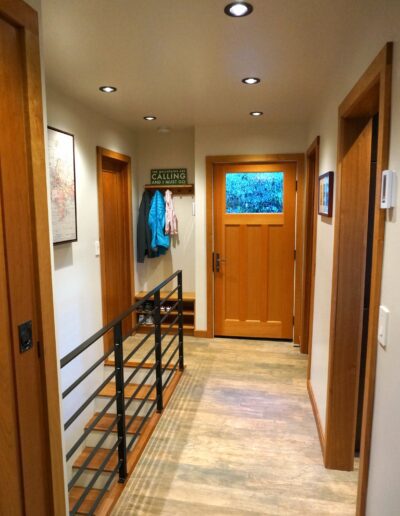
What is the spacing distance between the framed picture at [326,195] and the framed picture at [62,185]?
6.14ft

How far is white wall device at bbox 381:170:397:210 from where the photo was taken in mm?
1190

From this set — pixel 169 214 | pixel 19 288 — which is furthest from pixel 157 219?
pixel 19 288

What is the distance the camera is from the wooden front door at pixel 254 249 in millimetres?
4055

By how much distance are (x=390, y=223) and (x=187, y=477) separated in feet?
5.93

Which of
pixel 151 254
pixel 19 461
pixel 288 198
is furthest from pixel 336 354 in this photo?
pixel 151 254

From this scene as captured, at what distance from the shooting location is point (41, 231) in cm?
127

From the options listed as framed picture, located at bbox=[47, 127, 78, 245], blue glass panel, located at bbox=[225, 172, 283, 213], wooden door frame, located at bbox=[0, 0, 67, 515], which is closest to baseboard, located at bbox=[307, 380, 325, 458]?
wooden door frame, located at bbox=[0, 0, 67, 515]

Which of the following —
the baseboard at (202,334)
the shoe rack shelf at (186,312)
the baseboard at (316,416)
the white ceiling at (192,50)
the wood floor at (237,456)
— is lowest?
the wood floor at (237,456)

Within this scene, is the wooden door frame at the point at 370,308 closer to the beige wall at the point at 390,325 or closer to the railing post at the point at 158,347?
the beige wall at the point at 390,325

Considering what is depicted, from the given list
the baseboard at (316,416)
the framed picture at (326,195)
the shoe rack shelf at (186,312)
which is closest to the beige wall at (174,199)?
the shoe rack shelf at (186,312)

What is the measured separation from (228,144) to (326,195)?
1880mm

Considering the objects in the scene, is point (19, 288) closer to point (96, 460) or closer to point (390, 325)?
point (390, 325)

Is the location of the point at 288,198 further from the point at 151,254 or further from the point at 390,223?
the point at 390,223

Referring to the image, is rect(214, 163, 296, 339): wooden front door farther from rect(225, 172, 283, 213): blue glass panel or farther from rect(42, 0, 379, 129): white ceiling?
rect(42, 0, 379, 129): white ceiling
